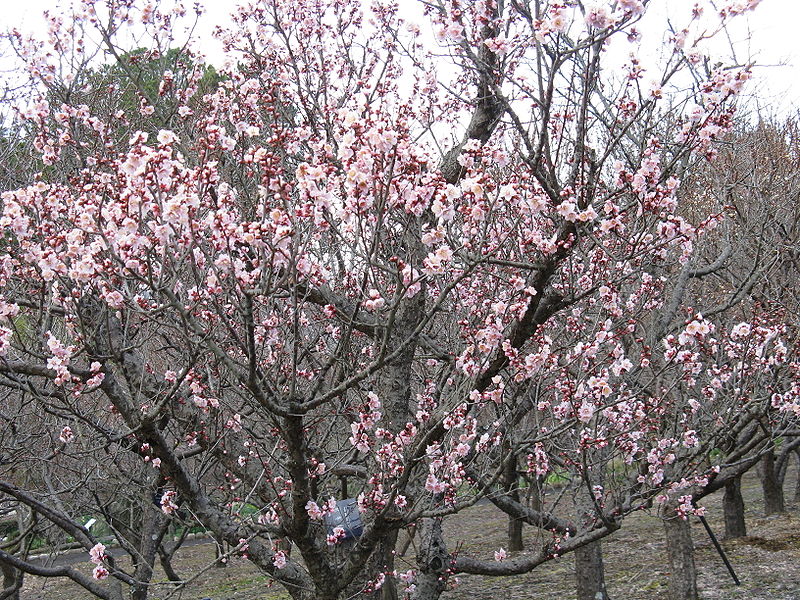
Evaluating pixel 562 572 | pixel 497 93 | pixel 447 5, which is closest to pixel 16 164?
pixel 447 5

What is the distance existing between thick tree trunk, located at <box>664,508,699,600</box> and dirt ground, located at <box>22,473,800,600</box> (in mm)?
1564

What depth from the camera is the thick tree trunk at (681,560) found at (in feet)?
28.0

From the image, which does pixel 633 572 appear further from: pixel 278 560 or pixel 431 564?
pixel 278 560

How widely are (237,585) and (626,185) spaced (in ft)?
44.0

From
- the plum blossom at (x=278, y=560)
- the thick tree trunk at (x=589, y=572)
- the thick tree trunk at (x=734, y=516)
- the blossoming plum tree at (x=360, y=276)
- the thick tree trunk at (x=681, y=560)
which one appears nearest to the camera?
the blossoming plum tree at (x=360, y=276)

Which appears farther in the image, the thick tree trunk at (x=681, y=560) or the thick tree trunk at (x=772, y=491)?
the thick tree trunk at (x=772, y=491)

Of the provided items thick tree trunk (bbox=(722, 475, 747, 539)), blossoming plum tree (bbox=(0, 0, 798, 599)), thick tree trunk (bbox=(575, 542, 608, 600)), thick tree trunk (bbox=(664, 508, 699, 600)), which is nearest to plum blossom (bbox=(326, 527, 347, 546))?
blossoming plum tree (bbox=(0, 0, 798, 599))

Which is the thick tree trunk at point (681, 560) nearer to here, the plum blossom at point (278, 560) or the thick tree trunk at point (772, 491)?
the plum blossom at point (278, 560)

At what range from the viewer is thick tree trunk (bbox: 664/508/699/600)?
8.55m

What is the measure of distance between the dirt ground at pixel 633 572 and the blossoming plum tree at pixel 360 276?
147 inches

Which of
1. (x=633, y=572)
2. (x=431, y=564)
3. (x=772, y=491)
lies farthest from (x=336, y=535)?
(x=772, y=491)

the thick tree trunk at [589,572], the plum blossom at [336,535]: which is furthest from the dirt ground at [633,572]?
the plum blossom at [336,535]

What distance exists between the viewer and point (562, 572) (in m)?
13.1

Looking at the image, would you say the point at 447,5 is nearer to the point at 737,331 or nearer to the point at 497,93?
the point at 497,93
